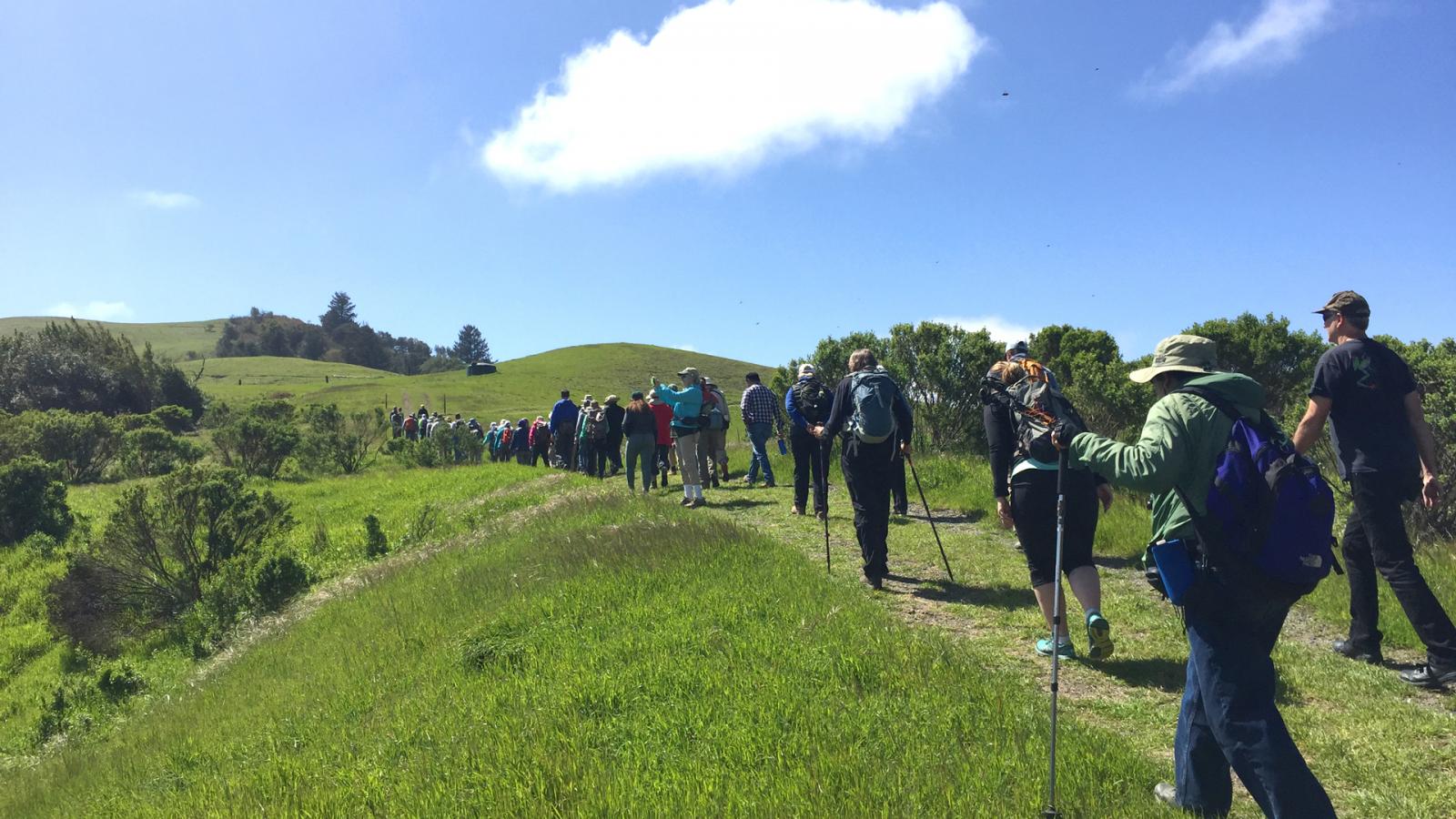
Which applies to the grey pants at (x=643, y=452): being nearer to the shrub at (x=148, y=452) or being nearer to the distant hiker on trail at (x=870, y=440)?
the distant hiker on trail at (x=870, y=440)

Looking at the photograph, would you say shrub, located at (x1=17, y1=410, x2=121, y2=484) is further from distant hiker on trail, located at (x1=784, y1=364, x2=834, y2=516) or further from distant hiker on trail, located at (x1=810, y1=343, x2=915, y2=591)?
distant hiker on trail, located at (x1=810, y1=343, x2=915, y2=591)

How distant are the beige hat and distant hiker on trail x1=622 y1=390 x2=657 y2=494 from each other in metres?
9.98

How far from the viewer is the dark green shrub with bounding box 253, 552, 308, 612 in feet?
38.2

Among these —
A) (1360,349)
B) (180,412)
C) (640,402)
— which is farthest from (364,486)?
(180,412)

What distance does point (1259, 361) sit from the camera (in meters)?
27.8

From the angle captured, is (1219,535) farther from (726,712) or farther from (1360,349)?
(1360,349)

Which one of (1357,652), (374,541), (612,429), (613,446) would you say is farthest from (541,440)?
(1357,652)

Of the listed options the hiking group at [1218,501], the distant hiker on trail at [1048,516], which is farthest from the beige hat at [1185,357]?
the distant hiker on trail at [1048,516]

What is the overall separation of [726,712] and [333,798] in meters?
1.89

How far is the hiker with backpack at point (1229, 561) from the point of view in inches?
103

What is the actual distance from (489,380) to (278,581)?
73.7 m

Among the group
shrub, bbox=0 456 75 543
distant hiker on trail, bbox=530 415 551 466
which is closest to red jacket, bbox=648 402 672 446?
distant hiker on trail, bbox=530 415 551 466

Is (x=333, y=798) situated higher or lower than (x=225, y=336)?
lower

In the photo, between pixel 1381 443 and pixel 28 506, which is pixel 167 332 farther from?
pixel 1381 443
